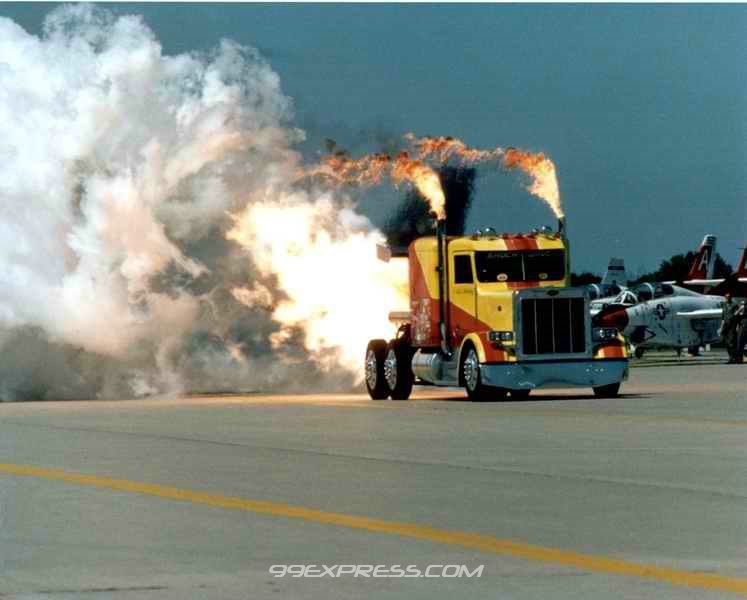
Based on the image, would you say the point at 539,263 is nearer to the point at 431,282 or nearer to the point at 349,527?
the point at 431,282

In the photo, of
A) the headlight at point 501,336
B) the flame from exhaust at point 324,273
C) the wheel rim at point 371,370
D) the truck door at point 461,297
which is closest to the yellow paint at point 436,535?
the headlight at point 501,336

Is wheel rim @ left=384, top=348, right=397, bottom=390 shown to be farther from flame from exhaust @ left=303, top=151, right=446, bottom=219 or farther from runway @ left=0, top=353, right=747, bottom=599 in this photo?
runway @ left=0, top=353, right=747, bottom=599

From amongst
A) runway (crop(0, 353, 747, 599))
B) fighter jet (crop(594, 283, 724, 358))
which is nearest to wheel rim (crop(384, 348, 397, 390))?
runway (crop(0, 353, 747, 599))

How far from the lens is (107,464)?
847 inches

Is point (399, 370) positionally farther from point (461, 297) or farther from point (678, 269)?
point (678, 269)

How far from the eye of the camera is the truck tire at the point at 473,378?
37.8 meters

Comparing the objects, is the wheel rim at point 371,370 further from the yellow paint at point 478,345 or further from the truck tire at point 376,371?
the yellow paint at point 478,345

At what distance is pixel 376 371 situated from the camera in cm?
4106

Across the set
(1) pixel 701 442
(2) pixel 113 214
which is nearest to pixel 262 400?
(2) pixel 113 214

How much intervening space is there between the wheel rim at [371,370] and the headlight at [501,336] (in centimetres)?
404

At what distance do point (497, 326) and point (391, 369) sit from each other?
2995 millimetres

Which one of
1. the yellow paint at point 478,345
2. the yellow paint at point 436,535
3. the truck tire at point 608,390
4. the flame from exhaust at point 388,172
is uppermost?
the flame from exhaust at point 388,172

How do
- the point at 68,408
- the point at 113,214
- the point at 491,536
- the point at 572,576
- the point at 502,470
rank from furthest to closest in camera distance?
the point at 113,214, the point at 68,408, the point at 502,470, the point at 491,536, the point at 572,576

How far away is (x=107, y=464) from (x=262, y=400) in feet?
65.6
